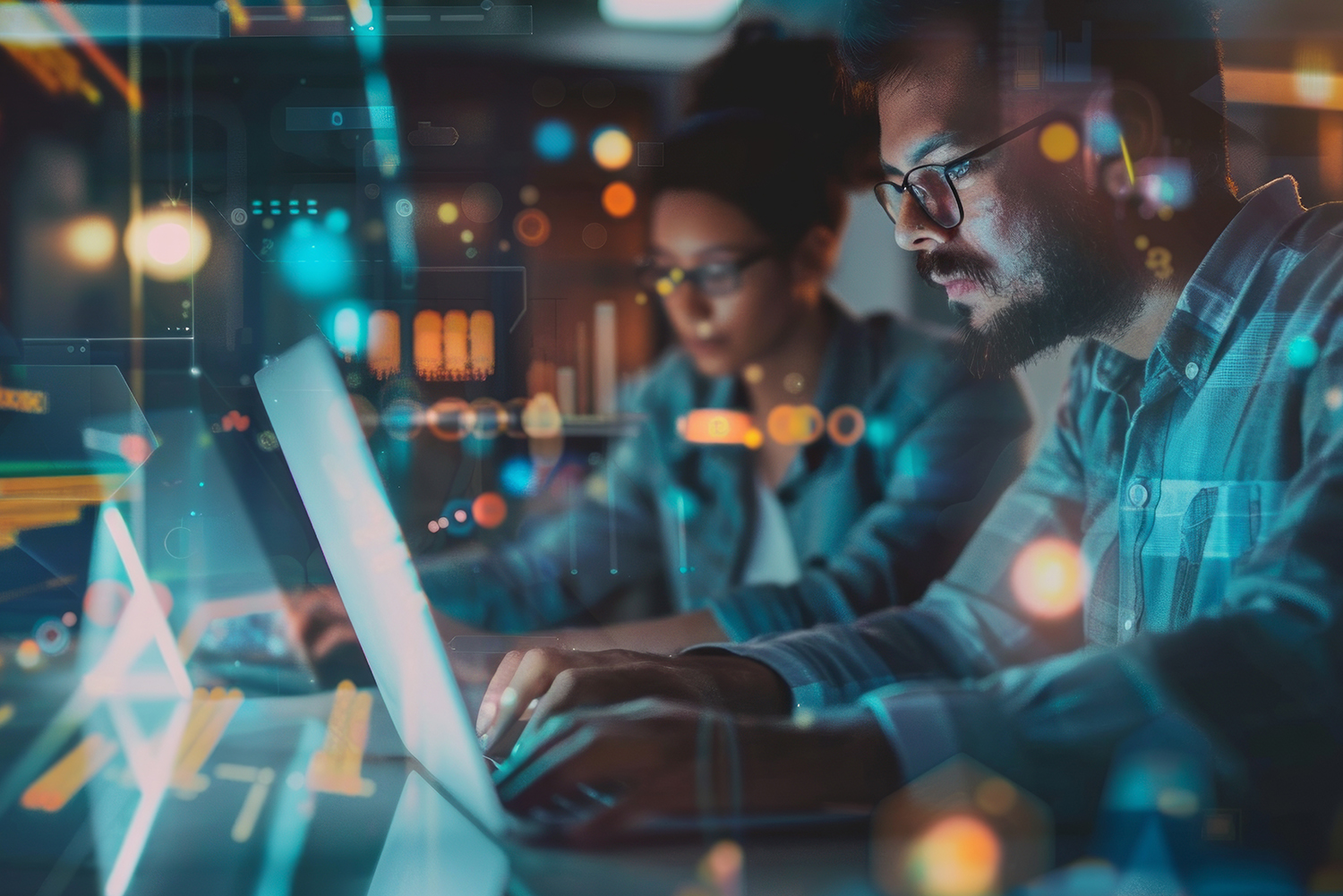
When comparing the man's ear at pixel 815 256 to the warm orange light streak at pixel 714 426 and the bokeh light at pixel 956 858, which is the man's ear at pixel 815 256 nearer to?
the warm orange light streak at pixel 714 426

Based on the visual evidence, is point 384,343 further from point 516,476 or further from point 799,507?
point 799,507

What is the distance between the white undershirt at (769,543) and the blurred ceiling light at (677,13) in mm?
516

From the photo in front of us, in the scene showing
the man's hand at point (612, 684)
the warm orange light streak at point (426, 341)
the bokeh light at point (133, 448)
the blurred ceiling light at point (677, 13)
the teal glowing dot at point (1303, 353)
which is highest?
the blurred ceiling light at point (677, 13)

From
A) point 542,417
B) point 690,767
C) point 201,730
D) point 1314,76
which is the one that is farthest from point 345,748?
point 1314,76

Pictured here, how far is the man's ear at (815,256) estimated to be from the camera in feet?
3.30

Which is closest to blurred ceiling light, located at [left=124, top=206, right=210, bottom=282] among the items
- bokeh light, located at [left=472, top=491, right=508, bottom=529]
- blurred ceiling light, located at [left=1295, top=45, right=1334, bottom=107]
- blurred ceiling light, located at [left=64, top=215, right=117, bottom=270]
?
blurred ceiling light, located at [left=64, top=215, right=117, bottom=270]

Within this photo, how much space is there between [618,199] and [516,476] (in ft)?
1.05

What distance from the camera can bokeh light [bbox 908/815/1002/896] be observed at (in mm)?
425

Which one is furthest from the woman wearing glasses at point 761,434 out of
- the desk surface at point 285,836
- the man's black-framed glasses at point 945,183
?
the desk surface at point 285,836

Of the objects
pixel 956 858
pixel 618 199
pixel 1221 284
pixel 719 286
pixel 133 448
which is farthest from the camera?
pixel 719 286

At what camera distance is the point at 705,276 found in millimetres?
999

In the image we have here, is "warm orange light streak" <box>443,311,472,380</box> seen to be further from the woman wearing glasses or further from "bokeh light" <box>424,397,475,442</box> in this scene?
the woman wearing glasses

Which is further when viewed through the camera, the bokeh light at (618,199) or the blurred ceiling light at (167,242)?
the bokeh light at (618,199)

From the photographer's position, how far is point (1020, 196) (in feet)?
2.59
